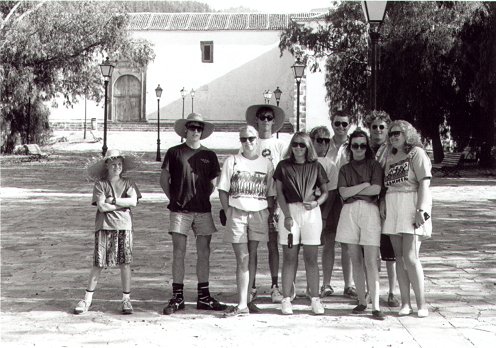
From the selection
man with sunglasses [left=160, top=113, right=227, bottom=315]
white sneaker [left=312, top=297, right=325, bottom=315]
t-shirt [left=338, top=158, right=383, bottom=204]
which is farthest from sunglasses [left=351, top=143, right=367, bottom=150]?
white sneaker [left=312, top=297, right=325, bottom=315]

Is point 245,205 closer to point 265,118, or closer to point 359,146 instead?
point 265,118

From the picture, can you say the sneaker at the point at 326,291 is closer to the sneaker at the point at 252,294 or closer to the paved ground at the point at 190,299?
the paved ground at the point at 190,299

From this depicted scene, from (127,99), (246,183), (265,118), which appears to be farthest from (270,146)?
(127,99)

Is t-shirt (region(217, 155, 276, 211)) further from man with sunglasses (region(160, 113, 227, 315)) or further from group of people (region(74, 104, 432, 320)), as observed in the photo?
man with sunglasses (region(160, 113, 227, 315))

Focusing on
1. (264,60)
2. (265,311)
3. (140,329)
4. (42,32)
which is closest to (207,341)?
(140,329)

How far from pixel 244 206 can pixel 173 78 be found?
50.4 meters

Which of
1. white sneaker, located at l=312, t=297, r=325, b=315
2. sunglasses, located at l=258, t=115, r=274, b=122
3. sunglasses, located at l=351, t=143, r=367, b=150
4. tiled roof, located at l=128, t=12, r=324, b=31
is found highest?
tiled roof, located at l=128, t=12, r=324, b=31

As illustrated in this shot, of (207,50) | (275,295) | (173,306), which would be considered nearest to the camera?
(173,306)

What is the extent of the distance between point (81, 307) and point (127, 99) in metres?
48.6

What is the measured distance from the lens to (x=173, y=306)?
633 cm

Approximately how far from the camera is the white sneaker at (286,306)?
627cm

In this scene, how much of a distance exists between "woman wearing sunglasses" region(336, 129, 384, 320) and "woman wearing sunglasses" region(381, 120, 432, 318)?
0.11m

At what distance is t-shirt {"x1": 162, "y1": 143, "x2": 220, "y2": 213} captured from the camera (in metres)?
6.52

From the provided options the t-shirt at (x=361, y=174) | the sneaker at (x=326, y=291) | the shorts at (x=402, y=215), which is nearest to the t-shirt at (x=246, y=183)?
the t-shirt at (x=361, y=174)
